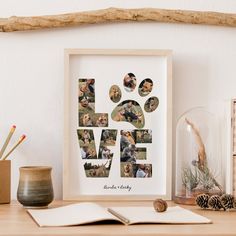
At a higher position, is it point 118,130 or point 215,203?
point 118,130

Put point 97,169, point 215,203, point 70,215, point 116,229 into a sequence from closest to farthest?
point 116,229 < point 70,215 < point 215,203 < point 97,169

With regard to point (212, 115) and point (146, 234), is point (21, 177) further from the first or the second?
point (212, 115)

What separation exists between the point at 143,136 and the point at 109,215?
0.43m

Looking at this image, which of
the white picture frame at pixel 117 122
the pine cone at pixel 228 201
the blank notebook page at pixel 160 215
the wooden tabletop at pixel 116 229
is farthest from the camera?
the white picture frame at pixel 117 122

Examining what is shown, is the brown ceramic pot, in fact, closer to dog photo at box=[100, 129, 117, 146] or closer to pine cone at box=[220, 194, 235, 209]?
dog photo at box=[100, 129, 117, 146]

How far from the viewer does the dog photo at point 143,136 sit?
1691 millimetres

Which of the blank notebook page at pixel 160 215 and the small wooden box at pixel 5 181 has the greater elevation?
the small wooden box at pixel 5 181

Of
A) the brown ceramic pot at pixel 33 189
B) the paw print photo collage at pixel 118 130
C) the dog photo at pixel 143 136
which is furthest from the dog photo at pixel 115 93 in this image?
the brown ceramic pot at pixel 33 189

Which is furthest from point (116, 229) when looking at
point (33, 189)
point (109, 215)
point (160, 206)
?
point (33, 189)

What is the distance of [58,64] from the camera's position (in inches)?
67.8

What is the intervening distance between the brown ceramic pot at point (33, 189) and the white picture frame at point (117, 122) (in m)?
0.16

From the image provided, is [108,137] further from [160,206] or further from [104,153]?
[160,206]

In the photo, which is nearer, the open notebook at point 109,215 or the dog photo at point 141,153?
the open notebook at point 109,215

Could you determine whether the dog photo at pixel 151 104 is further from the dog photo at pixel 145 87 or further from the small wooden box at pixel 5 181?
the small wooden box at pixel 5 181
